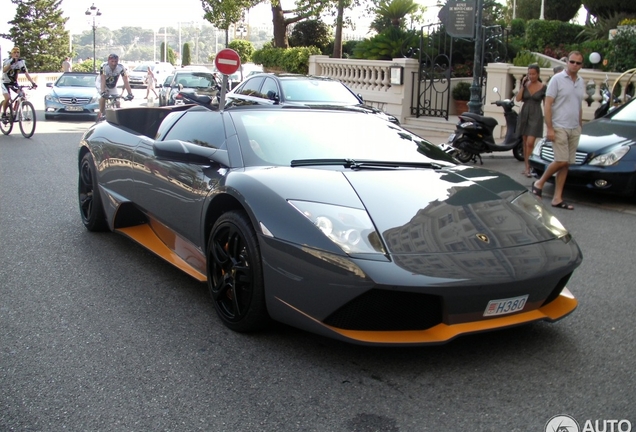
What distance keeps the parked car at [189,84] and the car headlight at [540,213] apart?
19.8 meters

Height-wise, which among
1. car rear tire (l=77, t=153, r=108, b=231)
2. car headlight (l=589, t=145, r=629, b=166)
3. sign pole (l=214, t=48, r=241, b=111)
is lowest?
car rear tire (l=77, t=153, r=108, b=231)

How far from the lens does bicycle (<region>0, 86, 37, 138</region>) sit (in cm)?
1616

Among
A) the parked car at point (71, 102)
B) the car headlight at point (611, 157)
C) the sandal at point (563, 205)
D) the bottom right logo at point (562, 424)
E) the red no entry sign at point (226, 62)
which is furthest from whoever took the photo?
the parked car at point (71, 102)

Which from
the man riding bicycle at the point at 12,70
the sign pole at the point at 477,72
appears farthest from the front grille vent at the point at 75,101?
the sign pole at the point at 477,72

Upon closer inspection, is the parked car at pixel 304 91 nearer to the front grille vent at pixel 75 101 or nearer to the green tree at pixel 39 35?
the front grille vent at pixel 75 101

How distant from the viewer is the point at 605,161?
31.0ft

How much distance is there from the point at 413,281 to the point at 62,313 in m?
2.45

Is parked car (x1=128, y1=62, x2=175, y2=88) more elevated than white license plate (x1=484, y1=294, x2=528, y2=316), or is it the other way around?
parked car (x1=128, y1=62, x2=175, y2=88)

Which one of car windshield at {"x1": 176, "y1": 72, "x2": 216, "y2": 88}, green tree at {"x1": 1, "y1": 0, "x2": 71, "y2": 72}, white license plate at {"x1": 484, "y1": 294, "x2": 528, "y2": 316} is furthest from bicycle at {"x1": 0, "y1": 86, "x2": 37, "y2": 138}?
green tree at {"x1": 1, "y1": 0, "x2": 71, "y2": 72}

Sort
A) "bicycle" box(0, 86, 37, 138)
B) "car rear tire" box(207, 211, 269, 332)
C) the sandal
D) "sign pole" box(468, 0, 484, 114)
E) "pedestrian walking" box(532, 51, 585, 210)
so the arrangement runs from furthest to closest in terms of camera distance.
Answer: "bicycle" box(0, 86, 37, 138) → "sign pole" box(468, 0, 484, 114) → the sandal → "pedestrian walking" box(532, 51, 585, 210) → "car rear tire" box(207, 211, 269, 332)

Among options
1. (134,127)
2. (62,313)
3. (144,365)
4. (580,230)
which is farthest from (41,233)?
(580,230)

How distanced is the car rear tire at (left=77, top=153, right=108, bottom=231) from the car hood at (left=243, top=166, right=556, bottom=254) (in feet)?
9.31

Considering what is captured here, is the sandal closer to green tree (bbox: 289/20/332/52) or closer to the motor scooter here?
the motor scooter

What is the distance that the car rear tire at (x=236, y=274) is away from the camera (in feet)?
Answer: 14.0
